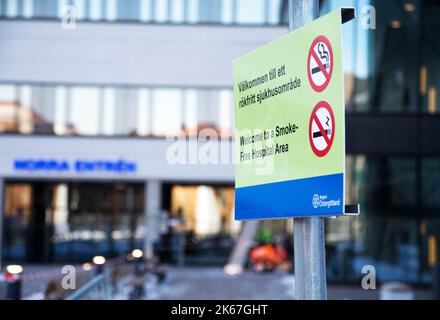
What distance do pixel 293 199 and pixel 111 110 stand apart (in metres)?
25.5

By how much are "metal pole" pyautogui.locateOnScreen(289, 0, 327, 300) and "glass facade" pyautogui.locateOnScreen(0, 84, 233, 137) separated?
975 inches

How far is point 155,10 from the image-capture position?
95.5 feet

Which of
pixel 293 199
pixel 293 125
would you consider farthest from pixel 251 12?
pixel 293 199

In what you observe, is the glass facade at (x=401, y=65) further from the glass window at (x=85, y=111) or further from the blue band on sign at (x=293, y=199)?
the blue band on sign at (x=293, y=199)

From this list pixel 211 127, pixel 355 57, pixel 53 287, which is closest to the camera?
pixel 53 287

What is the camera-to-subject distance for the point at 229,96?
95.8ft

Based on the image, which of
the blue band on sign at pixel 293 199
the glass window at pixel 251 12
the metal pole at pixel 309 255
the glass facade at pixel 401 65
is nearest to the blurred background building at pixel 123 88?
the glass window at pixel 251 12

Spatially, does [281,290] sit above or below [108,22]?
below

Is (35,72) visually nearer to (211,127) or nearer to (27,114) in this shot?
(27,114)

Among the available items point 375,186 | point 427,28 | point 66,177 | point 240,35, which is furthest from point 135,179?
point 427,28

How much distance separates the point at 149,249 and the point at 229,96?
6.26m

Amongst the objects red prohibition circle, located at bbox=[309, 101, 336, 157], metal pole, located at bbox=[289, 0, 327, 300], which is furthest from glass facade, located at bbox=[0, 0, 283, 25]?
red prohibition circle, located at bbox=[309, 101, 336, 157]

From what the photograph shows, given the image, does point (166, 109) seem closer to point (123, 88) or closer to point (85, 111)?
point (123, 88)

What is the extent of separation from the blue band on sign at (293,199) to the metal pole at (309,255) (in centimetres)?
11
